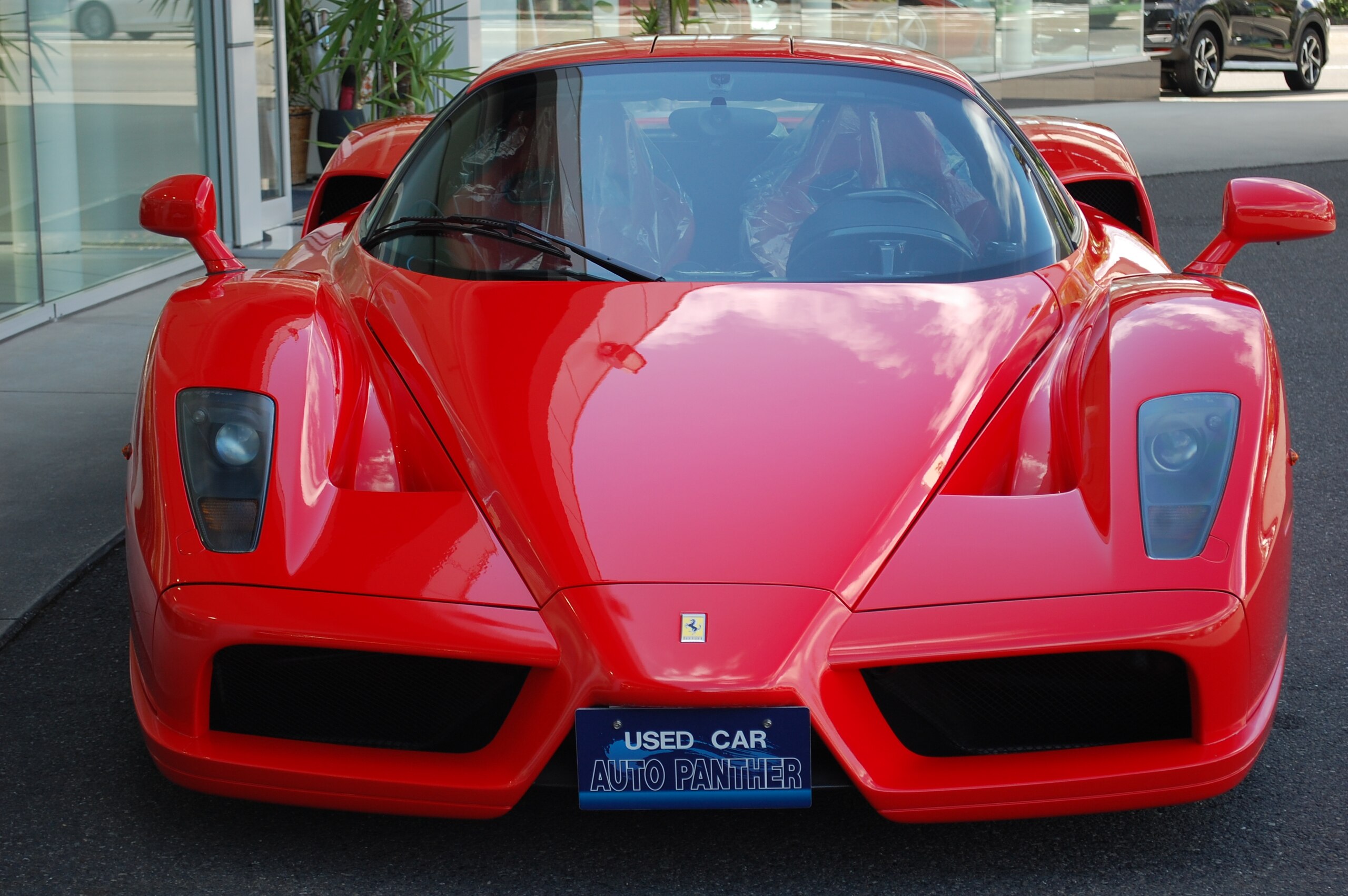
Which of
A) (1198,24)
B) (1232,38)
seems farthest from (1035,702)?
(1232,38)

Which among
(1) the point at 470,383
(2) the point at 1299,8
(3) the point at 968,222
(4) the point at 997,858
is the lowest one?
(4) the point at 997,858

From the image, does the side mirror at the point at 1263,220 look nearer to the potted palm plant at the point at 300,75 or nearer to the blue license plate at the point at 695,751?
the blue license plate at the point at 695,751

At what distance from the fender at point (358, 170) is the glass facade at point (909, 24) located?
7.53 m

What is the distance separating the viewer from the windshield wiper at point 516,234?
2807 millimetres

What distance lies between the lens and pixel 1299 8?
16.8 metres

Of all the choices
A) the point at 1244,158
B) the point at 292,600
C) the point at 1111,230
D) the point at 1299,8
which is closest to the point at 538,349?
the point at 292,600

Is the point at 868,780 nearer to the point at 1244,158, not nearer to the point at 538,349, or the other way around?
the point at 538,349

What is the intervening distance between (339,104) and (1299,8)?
1168 cm

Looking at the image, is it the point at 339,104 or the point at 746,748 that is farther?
the point at 339,104

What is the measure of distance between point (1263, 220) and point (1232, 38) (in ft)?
49.7

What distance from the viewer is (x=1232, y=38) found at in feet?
54.6

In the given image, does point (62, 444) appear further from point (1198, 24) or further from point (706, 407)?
point (1198, 24)

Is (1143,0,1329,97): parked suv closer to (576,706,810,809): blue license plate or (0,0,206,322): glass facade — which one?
(0,0,206,322): glass facade

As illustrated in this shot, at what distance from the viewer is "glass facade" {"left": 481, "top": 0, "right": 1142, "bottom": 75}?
12125 mm
